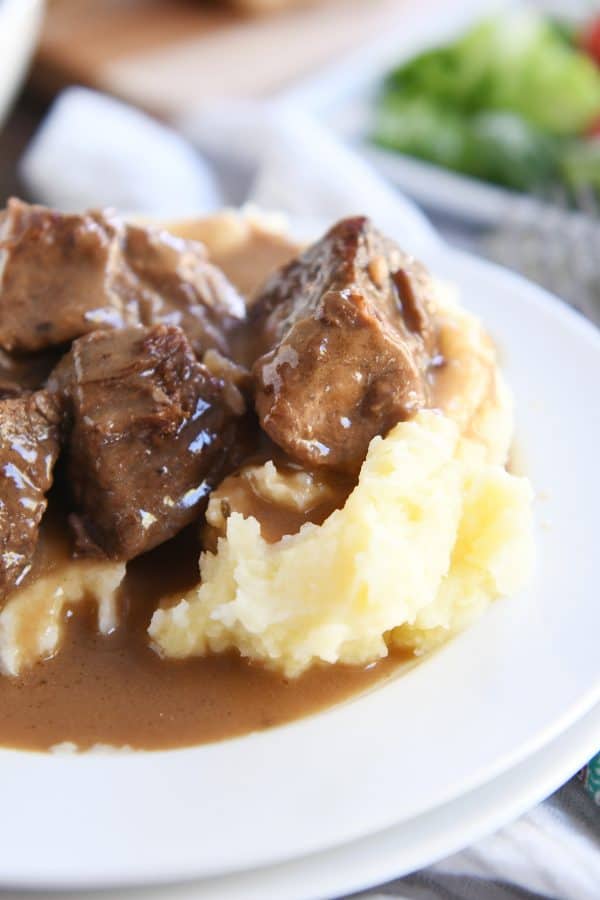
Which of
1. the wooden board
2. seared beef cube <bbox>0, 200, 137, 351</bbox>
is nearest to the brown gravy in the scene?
seared beef cube <bbox>0, 200, 137, 351</bbox>

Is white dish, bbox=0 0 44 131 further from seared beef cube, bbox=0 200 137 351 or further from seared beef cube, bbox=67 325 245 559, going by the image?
seared beef cube, bbox=67 325 245 559

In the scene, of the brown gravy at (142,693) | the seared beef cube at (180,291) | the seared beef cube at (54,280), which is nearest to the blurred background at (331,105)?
the seared beef cube at (180,291)

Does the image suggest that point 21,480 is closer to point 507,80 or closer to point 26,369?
point 26,369

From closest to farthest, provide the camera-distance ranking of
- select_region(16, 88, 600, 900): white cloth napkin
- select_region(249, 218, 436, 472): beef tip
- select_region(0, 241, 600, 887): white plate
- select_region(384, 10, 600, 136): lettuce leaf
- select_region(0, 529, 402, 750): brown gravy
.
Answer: select_region(0, 241, 600, 887): white plate
select_region(0, 529, 402, 750): brown gravy
select_region(249, 218, 436, 472): beef tip
select_region(16, 88, 600, 900): white cloth napkin
select_region(384, 10, 600, 136): lettuce leaf

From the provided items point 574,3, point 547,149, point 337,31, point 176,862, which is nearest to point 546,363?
point 176,862

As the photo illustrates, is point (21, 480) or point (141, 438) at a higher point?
point (141, 438)

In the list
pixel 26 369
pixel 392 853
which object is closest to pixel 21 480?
pixel 26 369

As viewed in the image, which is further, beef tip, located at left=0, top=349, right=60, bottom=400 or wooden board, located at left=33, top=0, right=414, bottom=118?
wooden board, located at left=33, top=0, right=414, bottom=118
